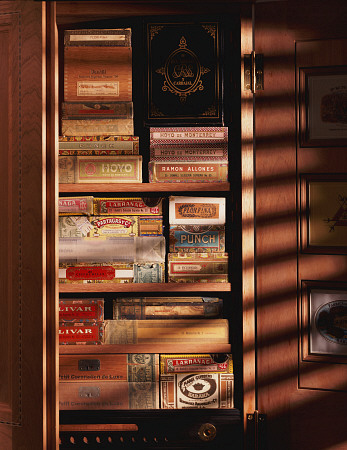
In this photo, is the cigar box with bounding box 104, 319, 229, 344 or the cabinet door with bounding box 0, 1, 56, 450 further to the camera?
the cigar box with bounding box 104, 319, 229, 344

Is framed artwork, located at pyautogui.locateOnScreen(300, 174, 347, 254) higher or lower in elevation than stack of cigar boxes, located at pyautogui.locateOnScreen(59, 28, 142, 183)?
lower

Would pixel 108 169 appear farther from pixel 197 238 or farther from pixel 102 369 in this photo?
pixel 102 369

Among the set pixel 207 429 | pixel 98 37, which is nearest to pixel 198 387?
pixel 207 429

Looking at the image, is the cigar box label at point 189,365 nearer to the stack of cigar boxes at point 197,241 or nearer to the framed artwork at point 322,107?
the stack of cigar boxes at point 197,241

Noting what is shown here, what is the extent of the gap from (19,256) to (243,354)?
0.77 metres

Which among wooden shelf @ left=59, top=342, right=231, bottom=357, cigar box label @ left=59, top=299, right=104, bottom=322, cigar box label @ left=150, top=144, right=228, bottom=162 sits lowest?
wooden shelf @ left=59, top=342, right=231, bottom=357

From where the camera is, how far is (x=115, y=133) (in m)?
1.27

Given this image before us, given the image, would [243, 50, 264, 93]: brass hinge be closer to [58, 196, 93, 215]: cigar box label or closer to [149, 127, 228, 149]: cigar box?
[149, 127, 228, 149]: cigar box

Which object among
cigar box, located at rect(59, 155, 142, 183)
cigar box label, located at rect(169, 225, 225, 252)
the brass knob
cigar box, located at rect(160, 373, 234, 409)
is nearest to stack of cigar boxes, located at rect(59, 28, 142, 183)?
cigar box, located at rect(59, 155, 142, 183)

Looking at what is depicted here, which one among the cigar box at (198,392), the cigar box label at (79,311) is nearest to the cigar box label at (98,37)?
the cigar box label at (79,311)

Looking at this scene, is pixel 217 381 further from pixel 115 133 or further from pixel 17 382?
pixel 115 133

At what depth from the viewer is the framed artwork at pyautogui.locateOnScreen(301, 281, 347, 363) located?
118 cm

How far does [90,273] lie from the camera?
1250mm

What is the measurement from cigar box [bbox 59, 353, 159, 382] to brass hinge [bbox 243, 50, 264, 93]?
0.99 meters
